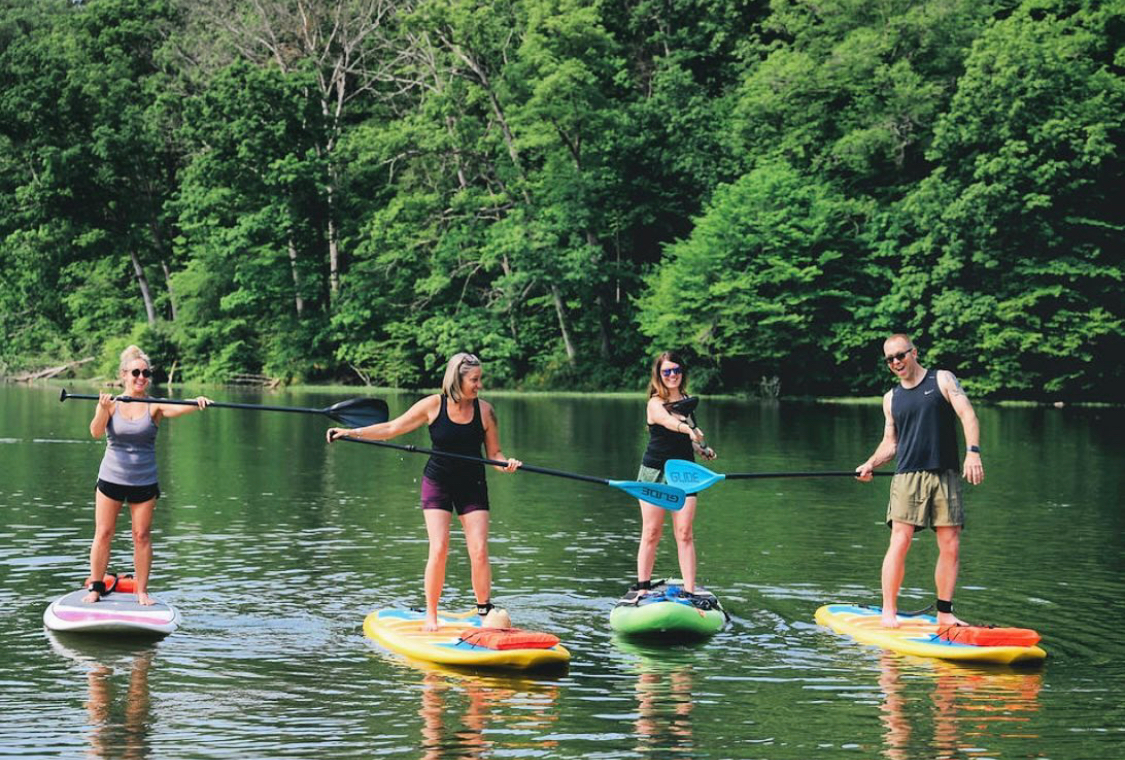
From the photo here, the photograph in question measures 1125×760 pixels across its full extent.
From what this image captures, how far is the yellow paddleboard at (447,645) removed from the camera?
10.2 m

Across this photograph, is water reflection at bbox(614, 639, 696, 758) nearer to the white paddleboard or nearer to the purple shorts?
the purple shorts

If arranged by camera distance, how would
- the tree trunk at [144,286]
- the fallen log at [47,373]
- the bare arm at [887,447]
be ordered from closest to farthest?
the bare arm at [887,447]
the fallen log at [47,373]
the tree trunk at [144,286]

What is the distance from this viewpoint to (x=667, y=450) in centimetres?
1201

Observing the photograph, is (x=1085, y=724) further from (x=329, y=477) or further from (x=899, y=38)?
(x=899, y=38)

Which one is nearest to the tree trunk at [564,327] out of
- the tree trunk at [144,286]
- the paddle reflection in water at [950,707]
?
the tree trunk at [144,286]

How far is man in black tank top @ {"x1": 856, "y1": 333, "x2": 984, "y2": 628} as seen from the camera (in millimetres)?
10922

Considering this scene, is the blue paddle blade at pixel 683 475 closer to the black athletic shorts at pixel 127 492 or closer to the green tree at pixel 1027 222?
the black athletic shorts at pixel 127 492

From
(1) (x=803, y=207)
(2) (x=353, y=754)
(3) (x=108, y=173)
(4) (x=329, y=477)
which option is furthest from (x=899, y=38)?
(2) (x=353, y=754)

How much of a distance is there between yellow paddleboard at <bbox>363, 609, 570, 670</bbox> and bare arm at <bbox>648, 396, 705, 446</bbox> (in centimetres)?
200

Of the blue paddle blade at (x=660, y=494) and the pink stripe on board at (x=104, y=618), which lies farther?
the blue paddle blade at (x=660, y=494)

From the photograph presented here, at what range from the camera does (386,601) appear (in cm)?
1280

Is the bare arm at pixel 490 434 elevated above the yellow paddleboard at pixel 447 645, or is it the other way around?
the bare arm at pixel 490 434

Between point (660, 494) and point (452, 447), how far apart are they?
1.84 meters

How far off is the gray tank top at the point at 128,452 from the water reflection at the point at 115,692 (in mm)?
1147
